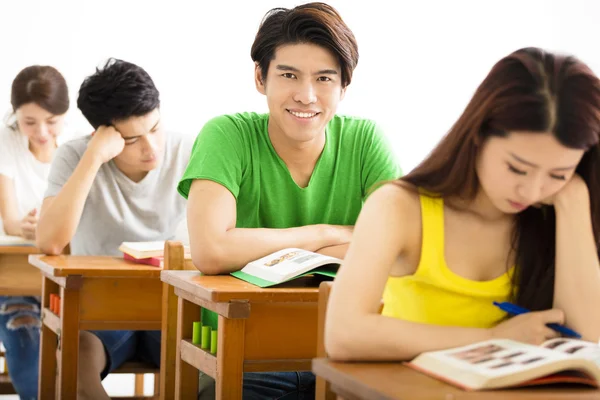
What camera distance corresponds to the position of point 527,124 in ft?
4.25

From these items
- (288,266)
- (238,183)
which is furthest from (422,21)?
(288,266)

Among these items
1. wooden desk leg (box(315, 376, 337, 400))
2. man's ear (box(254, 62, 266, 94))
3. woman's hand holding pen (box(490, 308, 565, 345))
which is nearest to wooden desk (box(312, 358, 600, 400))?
woman's hand holding pen (box(490, 308, 565, 345))

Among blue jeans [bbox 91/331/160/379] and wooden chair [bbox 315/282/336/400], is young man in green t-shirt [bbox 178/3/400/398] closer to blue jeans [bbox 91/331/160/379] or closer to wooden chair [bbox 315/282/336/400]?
wooden chair [bbox 315/282/336/400]

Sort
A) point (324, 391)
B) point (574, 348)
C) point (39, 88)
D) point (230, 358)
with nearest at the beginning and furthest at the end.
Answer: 1. point (574, 348)
2. point (324, 391)
3. point (230, 358)
4. point (39, 88)

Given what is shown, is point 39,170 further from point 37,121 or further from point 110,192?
point 110,192

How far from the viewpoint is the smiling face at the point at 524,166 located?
1298mm

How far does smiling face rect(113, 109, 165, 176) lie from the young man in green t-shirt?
33.7 inches

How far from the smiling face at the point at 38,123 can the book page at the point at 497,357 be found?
10.7 ft

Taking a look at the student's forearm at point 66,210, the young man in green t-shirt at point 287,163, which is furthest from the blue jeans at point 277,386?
the student's forearm at point 66,210

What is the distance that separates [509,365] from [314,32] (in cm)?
129

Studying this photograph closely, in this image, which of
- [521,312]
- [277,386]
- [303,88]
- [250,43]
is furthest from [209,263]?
→ [250,43]

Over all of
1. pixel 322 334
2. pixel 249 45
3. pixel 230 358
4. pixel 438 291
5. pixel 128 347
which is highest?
pixel 249 45

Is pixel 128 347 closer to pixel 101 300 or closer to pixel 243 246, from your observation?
pixel 101 300

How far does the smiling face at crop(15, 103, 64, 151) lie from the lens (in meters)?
4.16
